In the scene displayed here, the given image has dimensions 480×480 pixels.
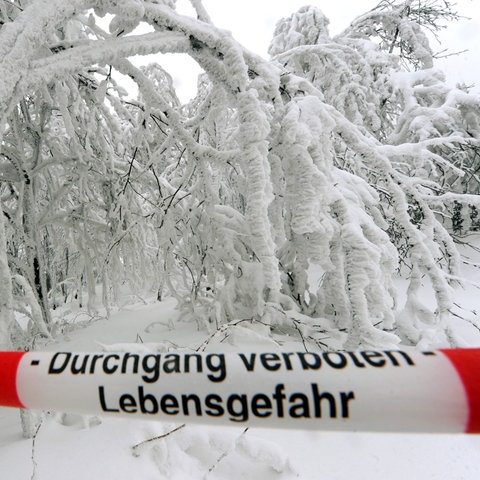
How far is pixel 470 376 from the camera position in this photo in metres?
0.54

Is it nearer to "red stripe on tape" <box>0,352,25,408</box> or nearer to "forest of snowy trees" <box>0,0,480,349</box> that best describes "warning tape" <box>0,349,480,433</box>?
"red stripe on tape" <box>0,352,25,408</box>

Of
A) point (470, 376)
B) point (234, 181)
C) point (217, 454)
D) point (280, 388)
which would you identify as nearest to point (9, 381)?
point (280, 388)

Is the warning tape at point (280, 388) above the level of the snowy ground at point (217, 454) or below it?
above

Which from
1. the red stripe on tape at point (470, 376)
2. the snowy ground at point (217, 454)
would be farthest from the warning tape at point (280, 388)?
the snowy ground at point (217, 454)

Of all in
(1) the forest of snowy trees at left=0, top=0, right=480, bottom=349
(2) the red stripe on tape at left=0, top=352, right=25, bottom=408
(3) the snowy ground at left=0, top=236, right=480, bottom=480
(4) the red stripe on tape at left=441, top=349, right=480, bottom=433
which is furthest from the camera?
(1) the forest of snowy trees at left=0, top=0, right=480, bottom=349

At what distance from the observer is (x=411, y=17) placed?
650 centimetres

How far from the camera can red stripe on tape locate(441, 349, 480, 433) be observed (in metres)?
0.53

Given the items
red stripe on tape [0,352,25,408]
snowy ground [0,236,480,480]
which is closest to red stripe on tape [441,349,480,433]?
red stripe on tape [0,352,25,408]

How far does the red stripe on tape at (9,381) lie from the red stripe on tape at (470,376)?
0.77 m

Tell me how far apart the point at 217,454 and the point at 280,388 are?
1.13 m

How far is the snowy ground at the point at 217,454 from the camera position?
1400mm

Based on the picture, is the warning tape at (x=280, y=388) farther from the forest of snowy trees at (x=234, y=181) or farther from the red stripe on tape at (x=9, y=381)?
the forest of snowy trees at (x=234, y=181)

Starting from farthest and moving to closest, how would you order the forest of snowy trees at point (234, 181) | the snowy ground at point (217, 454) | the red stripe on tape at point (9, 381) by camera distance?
the forest of snowy trees at point (234, 181), the snowy ground at point (217, 454), the red stripe on tape at point (9, 381)

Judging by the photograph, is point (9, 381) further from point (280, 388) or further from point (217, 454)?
point (217, 454)
